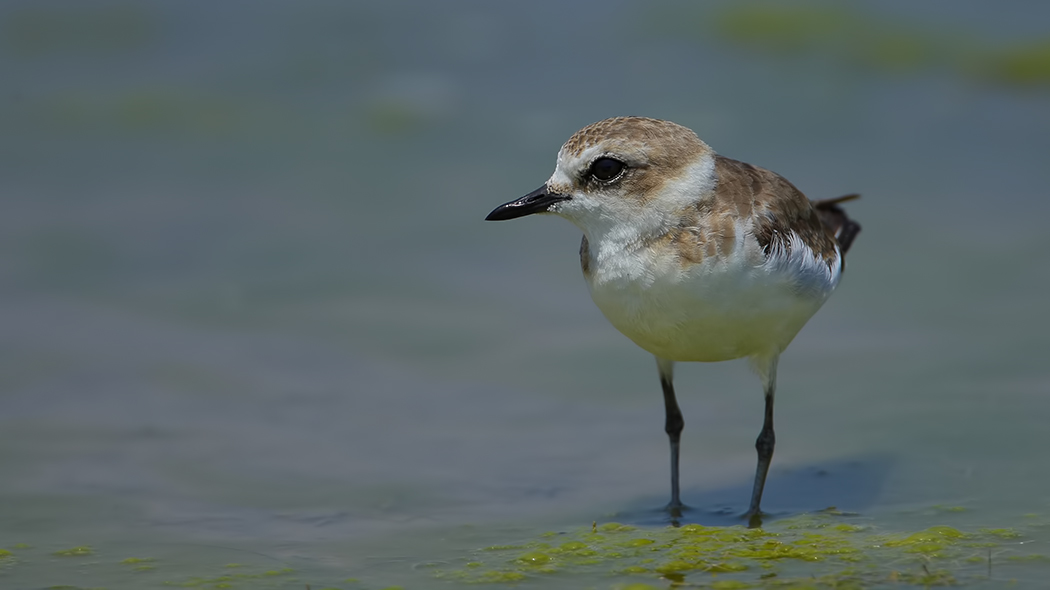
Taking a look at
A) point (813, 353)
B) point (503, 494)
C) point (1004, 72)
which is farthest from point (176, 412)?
point (1004, 72)

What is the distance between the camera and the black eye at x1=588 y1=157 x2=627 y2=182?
5.84 m

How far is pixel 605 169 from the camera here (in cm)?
585

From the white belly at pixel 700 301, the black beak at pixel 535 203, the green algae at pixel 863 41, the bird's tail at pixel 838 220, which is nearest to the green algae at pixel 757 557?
the white belly at pixel 700 301

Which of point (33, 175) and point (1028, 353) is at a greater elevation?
point (33, 175)

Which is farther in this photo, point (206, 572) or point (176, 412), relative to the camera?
point (176, 412)

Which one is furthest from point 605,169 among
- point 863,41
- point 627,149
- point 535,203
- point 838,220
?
point 863,41

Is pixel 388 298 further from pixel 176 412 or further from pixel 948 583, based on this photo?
pixel 948 583

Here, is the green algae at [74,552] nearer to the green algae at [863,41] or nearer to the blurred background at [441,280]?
the blurred background at [441,280]

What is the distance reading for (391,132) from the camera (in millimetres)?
11883

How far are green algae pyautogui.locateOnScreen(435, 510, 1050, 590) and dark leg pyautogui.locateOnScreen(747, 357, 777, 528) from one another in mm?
Answer: 373

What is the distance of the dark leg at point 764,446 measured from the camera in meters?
6.46

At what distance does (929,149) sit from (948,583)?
7236 mm

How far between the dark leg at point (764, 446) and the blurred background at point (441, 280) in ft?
0.70

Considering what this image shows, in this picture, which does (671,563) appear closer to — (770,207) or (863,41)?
(770,207)
